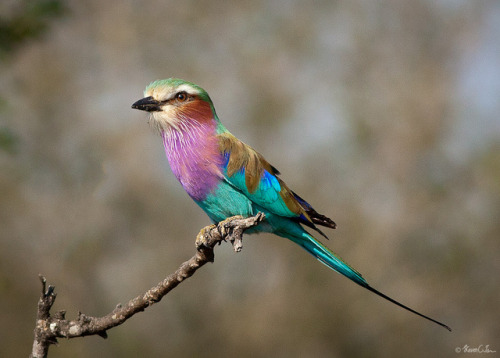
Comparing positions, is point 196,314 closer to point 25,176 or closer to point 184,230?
point 184,230

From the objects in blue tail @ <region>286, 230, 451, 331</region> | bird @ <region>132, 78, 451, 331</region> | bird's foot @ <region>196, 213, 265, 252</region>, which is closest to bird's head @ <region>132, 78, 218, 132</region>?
bird @ <region>132, 78, 451, 331</region>

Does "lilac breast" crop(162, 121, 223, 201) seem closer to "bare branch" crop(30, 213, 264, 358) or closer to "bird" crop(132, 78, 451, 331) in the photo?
"bird" crop(132, 78, 451, 331)

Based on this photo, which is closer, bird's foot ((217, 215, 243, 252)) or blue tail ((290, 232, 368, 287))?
bird's foot ((217, 215, 243, 252))

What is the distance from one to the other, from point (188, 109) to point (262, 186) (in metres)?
0.64

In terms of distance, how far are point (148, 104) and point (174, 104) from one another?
172mm

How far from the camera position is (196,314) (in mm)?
9289

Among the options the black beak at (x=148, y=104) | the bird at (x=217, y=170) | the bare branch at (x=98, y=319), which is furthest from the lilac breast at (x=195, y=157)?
the bare branch at (x=98, y=319)

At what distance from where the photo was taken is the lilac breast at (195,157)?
145 inches

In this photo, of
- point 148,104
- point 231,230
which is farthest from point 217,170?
point 148,104

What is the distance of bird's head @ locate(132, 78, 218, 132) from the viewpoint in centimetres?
381

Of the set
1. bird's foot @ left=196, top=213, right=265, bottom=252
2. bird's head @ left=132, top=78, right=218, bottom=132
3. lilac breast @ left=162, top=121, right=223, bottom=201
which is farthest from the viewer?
bird's head @ left=132, top=78, right=218, bottom=132

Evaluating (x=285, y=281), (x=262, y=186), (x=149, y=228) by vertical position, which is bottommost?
(x=262, y=186)

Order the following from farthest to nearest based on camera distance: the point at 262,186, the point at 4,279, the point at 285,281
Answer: the point at 285,281 → the point at 4,279 → the point at 262,186

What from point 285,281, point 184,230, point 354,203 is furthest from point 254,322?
point 354,203
